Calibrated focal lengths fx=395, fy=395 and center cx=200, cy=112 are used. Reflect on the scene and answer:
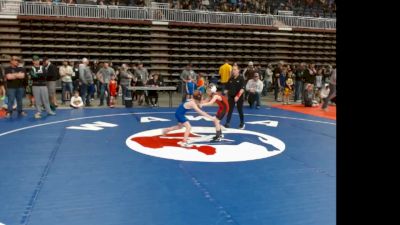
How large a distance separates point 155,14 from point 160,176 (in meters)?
18.6

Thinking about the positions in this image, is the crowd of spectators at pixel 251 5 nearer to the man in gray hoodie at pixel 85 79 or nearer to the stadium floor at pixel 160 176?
the man in gray hoodie at pixel 85 79

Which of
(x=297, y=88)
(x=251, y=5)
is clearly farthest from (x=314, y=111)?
(x=251, y=5)

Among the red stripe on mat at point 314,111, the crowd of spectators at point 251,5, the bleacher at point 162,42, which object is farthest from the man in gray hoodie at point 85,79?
the crowd of spectators at point 251,5

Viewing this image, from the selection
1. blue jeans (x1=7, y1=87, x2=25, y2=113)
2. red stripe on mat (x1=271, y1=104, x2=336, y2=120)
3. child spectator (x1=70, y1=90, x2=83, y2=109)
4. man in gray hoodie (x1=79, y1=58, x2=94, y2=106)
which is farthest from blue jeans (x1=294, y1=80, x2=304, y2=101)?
blue jeans (x1=7, y1=87, x2=25, y2=113)

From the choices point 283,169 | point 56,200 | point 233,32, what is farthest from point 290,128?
point 233,32

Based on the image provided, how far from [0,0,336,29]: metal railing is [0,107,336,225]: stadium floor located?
12262mm

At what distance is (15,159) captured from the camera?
7.07m

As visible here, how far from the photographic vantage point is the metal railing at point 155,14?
68.8 ft

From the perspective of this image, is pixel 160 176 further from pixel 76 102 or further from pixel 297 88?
pixel 297 88

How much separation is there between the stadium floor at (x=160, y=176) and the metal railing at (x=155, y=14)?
40.2 ft
